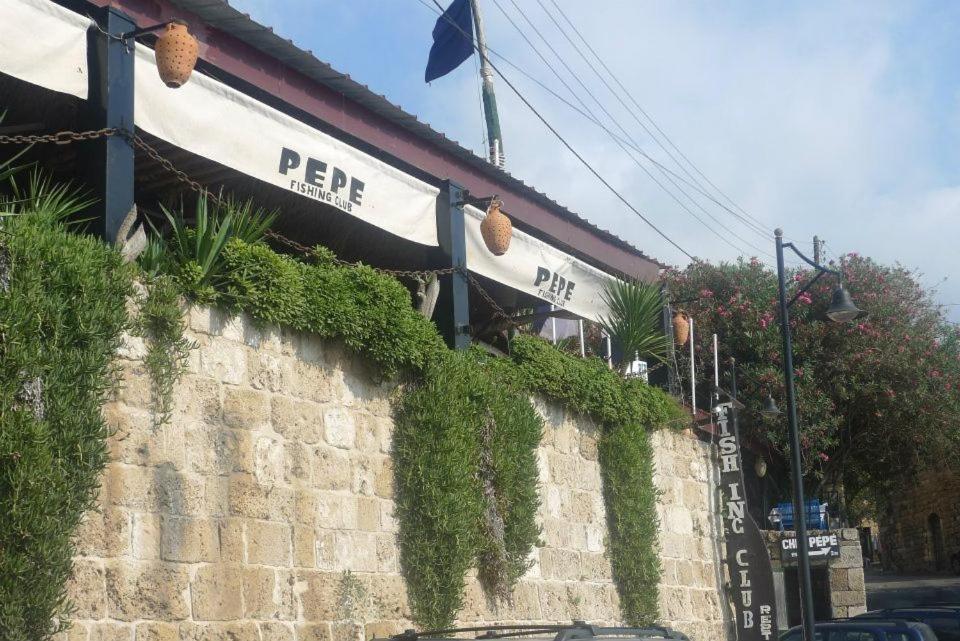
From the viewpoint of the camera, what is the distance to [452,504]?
35.8 ft

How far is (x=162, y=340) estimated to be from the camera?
8.52 m

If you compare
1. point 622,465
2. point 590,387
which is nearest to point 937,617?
point 622,465

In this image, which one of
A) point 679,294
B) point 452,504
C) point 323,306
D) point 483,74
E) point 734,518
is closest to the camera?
point 323,306

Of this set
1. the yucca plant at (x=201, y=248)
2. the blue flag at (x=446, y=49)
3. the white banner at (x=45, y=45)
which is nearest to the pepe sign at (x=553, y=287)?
the yucca plant at (x=201, y=248)

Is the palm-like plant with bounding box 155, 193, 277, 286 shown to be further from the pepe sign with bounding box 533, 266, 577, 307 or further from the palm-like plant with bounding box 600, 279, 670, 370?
the palm-like plant with bounding box 600, 279, 670, 370

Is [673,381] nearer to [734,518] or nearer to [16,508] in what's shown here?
[734,518]

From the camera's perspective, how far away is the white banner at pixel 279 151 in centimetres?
970

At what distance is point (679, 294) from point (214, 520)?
18.5 meters

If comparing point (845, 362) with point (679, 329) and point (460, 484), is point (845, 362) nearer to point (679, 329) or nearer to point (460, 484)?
point (679, 329)

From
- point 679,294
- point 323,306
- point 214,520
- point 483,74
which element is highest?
point 483,74

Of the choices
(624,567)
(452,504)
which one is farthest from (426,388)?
(624,567)

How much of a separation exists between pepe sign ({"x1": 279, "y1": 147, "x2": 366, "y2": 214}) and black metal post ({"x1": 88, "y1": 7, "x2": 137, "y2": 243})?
1.85 m

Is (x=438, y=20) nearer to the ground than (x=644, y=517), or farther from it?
farther from it

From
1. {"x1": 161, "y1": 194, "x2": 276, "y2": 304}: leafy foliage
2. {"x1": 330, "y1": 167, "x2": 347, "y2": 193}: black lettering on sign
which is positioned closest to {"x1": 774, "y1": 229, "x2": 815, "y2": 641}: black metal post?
{"x1": 330, "y1": 167, "x2": 347, "y2": 193}: black lettering on sign
